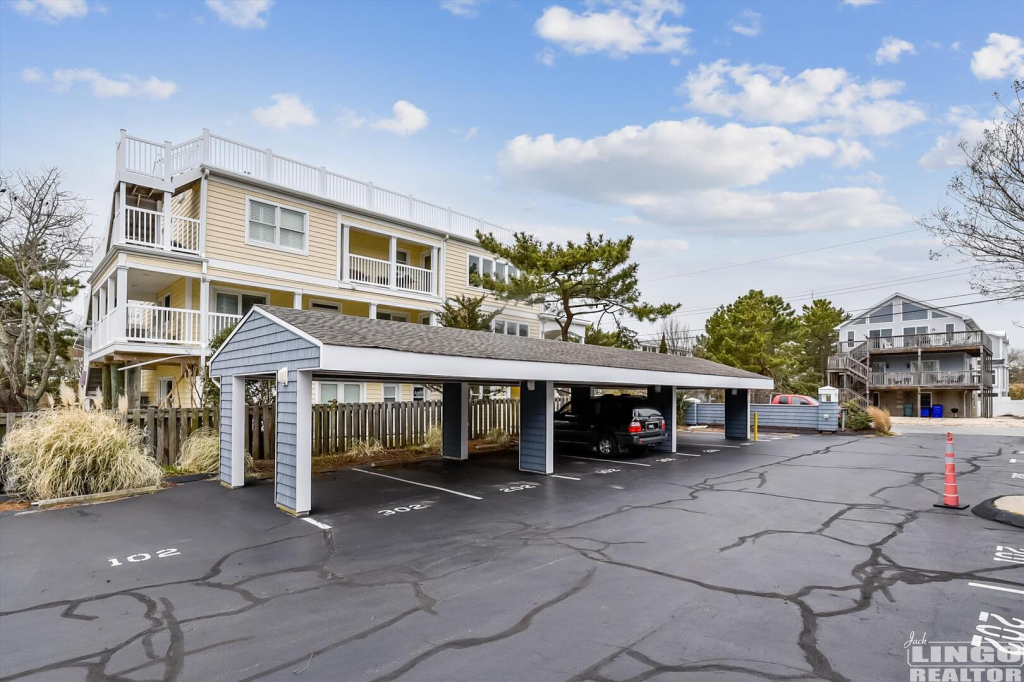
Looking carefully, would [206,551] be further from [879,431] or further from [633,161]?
[879,431]

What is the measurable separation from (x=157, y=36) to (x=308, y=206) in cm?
648

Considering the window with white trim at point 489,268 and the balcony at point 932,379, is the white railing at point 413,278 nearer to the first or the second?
the window with white trim at point 489,268

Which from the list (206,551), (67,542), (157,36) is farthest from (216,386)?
(157,36)

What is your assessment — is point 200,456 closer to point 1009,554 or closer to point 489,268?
point 1009,554

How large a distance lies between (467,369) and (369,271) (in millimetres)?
13396

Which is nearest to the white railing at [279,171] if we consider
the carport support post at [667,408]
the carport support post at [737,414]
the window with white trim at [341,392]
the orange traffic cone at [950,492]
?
Result: the window with white trim at [341,392]

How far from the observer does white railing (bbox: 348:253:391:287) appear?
70.1ft

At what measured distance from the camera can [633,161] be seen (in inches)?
939

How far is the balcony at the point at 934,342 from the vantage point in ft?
118

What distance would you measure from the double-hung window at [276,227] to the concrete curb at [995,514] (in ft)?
62.6

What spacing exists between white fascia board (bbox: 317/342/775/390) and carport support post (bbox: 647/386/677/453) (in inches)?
37.1

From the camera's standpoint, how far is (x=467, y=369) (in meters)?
10.1

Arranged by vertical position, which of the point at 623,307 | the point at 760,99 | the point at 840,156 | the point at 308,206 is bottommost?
the point at 623,307

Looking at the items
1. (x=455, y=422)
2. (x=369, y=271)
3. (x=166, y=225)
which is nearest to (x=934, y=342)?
(x=455, y=422)
